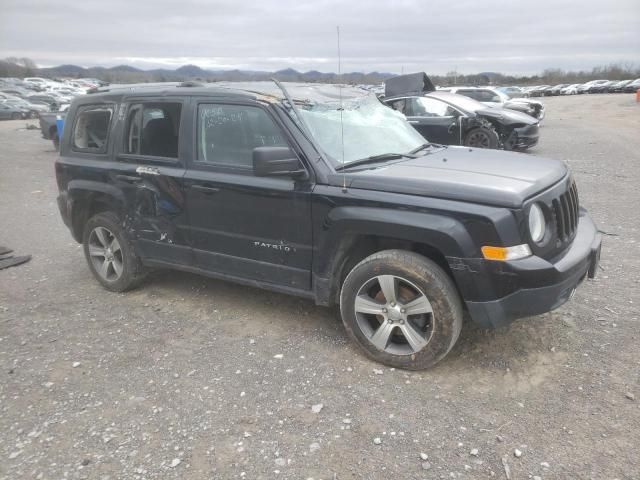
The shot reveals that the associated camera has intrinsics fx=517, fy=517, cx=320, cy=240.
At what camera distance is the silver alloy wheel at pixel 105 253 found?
15.8 feet

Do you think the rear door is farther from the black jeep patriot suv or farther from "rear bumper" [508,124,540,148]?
"rear bumper" [508,124,540,148]

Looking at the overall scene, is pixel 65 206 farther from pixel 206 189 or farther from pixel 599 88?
pixel 599 88

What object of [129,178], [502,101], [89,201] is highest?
[502,101]

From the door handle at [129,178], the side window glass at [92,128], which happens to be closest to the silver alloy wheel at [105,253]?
the door handle at [129,178]

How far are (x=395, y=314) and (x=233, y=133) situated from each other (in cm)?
181

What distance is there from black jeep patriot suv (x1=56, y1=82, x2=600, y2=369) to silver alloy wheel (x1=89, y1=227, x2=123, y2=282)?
28mm

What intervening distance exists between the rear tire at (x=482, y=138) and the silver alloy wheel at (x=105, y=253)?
27.2 feet

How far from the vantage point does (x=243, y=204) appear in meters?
3.79

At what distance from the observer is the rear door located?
4133mm

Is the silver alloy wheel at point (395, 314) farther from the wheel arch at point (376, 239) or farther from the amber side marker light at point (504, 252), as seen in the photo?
the amber side marker light at point (504, 252)

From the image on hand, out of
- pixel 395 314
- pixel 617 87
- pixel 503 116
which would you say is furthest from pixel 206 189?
pixel 617 87

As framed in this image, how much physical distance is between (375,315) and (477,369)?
2.44 ft

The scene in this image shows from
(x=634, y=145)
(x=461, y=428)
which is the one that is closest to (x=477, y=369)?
(x=461, y=428)

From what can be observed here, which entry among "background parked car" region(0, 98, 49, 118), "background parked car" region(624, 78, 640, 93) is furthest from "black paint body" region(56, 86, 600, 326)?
"background parked car" region(624, 78, 640, 93)
